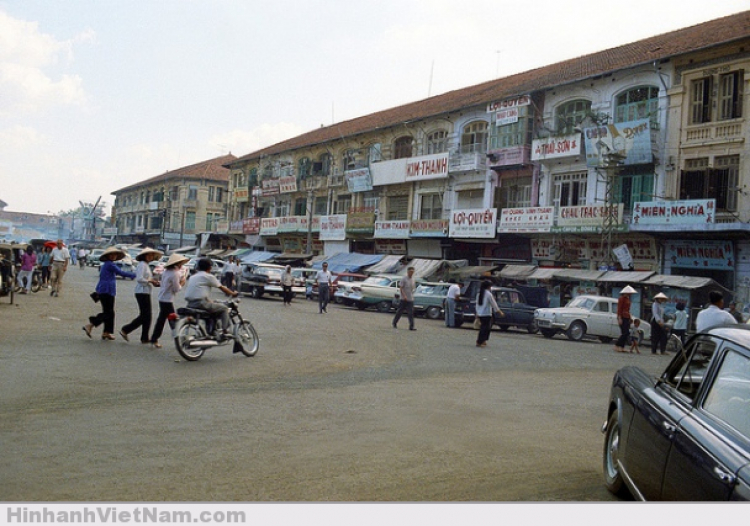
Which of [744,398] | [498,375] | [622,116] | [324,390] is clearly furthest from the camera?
[622,116]

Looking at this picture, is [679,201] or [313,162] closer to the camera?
[679,201]

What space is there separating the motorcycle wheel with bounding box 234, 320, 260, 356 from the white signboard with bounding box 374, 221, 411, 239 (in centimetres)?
2656

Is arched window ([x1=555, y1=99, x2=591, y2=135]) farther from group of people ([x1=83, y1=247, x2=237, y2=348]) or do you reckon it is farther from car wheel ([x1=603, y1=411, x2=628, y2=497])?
car wheel ([x1=603, y1=411, x2=628, y2=497])

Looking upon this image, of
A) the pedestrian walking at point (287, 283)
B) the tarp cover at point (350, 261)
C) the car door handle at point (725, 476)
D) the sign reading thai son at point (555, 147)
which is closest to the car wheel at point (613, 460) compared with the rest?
the car door handle at point (725, 476)

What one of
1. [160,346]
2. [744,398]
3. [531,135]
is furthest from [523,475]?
[531,135]

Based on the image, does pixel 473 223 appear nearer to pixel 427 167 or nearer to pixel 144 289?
pixel 427 167

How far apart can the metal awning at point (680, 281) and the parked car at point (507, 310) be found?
4560mm

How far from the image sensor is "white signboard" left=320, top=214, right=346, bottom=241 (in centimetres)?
4316

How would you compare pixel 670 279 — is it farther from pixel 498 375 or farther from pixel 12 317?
pixel 12 317

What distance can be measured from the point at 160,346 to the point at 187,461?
706 centimetres

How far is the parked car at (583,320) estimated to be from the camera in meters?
21.5

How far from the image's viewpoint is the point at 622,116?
28.4m

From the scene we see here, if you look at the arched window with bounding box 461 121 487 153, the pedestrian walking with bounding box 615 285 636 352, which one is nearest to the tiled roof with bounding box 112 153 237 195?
the arched window with bounding box 461 121 487 153

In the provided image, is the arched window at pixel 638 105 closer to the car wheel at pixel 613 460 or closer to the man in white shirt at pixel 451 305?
the man in white shirt at pixel 451 305
